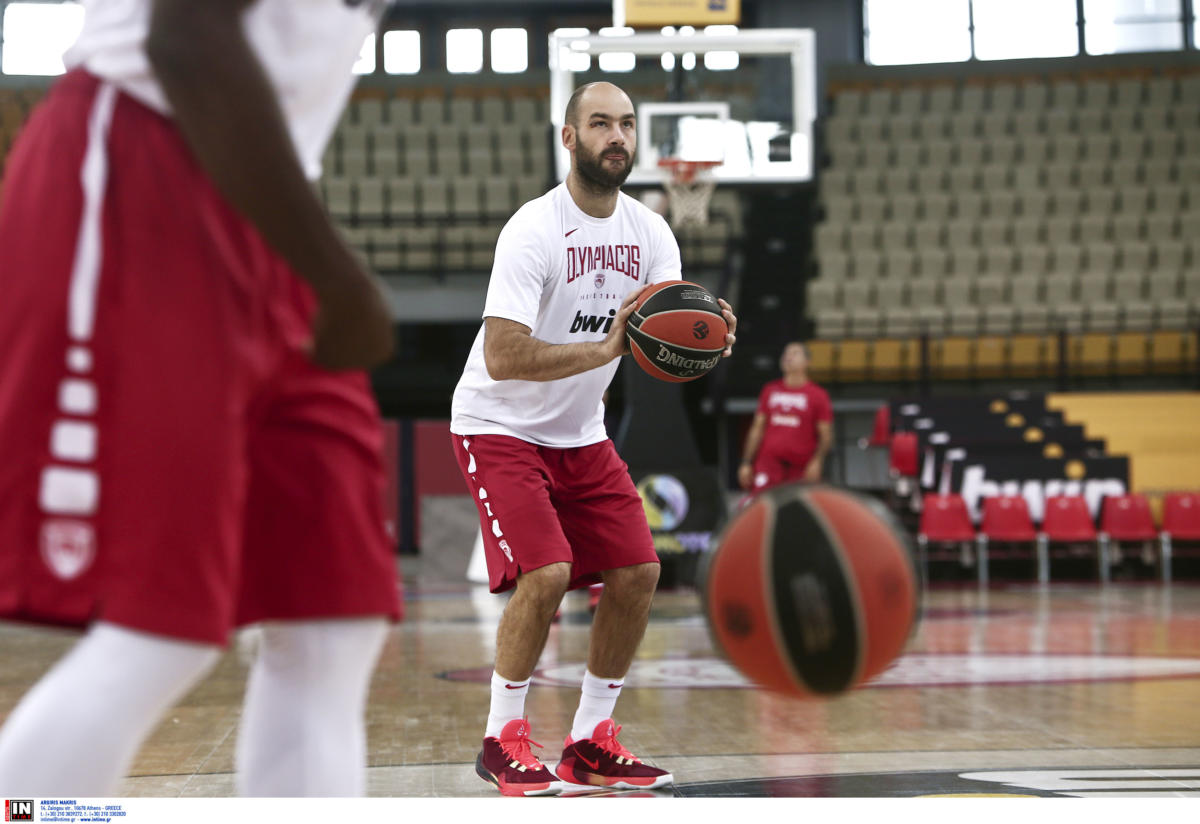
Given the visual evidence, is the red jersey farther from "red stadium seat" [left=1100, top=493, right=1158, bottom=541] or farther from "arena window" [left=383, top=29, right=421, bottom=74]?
"arena window" [left=383, top=29, right=421, bottom=74]

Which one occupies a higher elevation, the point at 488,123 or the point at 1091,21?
the point at 1091,21

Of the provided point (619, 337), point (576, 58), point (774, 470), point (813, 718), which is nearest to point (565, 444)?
point (619, 337)

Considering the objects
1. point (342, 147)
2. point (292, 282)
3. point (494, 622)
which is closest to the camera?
point (292, 282)

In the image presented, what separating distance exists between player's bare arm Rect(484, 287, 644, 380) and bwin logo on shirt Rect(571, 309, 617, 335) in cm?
18

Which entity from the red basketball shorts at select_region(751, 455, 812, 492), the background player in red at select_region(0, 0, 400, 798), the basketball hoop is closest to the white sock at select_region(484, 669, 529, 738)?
the background player in red at select_region(0, 0, 400, 798)

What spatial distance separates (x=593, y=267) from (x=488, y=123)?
15278mm

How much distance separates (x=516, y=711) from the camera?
3418mm

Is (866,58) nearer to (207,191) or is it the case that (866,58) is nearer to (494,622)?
(494,622)

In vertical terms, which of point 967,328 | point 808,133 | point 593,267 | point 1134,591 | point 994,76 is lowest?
point 1134,591

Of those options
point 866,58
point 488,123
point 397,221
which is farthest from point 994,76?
point 397,221

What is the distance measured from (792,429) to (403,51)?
13.3m

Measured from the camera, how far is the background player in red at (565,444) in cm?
334

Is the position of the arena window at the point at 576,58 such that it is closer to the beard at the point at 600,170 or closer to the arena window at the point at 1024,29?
the beard at the point at 600,170

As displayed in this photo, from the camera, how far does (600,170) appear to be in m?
3.47
